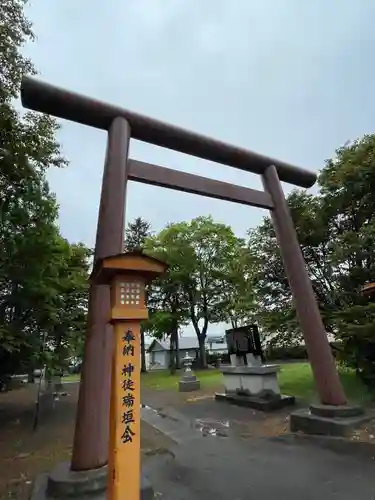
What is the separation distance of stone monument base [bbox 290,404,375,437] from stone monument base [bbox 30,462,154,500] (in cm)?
366

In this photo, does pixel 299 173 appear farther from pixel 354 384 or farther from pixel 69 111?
pixel 354 384

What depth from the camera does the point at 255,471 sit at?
15.8 ft

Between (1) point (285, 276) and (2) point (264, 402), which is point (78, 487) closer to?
(2) point (264, 402)

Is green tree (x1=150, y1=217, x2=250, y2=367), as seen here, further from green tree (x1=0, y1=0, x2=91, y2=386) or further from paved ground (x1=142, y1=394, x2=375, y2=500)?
paved ground (x1=142, y1=394, x2=375, y2=500)

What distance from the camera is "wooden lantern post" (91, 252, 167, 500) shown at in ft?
9.40

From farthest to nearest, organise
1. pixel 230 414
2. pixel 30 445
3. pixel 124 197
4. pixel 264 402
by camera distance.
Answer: pixel 264 402, pixel 230 414, pixel 30 445, pixel 124 197

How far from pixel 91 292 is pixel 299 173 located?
19.6ft

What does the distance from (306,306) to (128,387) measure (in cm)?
493

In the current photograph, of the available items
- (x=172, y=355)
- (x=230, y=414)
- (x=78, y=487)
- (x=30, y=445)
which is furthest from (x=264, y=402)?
(x=172, y=355)

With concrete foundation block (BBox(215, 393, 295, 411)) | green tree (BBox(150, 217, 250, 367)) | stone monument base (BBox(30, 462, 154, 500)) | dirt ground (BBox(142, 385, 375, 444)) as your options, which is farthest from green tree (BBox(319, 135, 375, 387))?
green tree (BBox(150, 217, 250, 367))

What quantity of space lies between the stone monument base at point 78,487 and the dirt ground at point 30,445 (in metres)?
0.64

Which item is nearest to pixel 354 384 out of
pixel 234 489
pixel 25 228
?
pixel 234 489

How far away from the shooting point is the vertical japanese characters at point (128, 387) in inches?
117

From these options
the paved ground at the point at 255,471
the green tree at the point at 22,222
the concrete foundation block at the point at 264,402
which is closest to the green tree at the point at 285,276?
the concrete foundation block at the point at 264,402
